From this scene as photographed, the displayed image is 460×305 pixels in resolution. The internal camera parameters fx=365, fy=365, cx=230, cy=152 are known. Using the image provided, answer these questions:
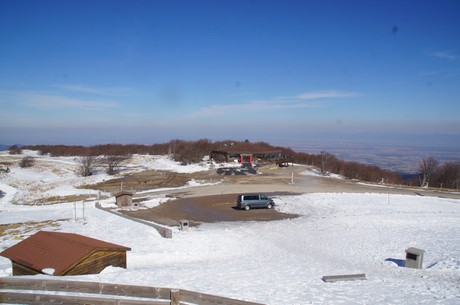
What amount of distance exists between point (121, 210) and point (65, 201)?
26.6 ft

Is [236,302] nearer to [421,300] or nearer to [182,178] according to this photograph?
[421,300]

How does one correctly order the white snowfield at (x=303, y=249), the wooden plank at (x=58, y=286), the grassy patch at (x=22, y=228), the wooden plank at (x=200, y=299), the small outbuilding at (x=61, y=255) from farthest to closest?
the grassy patch at (x=22, y=228) < the small outbuilding at (x=61, y=255) < the white snowfield at (x=303, y=249) < the wooden plank at (x=58, y=286) < the wooden plank at (x=200, y=299)

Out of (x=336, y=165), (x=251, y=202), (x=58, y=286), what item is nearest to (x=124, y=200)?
(x=251, y=202)

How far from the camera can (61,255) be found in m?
12.0

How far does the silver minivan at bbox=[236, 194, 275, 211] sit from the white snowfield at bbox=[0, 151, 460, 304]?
1886mm

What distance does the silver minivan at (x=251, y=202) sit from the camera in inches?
1110

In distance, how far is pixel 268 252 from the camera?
17938 mm

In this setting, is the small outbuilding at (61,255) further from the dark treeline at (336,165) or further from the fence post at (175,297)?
the dark treeline at (336,165)

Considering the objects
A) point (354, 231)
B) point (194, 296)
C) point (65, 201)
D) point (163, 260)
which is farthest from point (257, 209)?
point (194, 296)

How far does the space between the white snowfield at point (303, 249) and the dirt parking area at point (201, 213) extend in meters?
1.55

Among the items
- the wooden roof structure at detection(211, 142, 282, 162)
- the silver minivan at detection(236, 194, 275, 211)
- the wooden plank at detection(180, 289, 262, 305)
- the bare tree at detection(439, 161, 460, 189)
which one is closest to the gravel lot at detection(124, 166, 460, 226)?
the silver minivan at detection(236, 194, 275, 211)

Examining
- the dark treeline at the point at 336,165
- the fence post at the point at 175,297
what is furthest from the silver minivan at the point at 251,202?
the dark treeline at the point at 336,165

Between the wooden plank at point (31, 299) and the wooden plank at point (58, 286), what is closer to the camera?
the wooden plank at point (31, 299)

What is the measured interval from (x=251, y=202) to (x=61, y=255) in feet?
58.6
